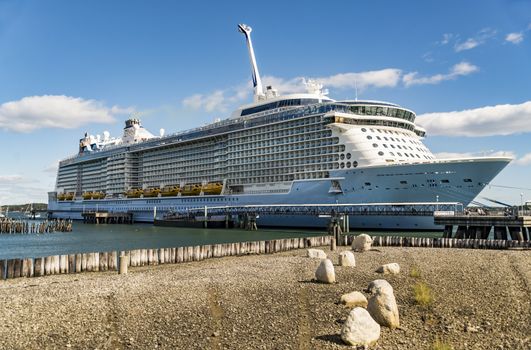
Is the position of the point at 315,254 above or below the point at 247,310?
above

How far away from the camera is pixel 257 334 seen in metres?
11.2

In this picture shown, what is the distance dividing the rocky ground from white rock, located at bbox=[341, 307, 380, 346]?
8.1 inches

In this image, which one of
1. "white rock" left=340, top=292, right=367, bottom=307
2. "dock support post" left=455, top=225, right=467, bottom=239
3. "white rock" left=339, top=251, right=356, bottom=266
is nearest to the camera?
"white rock" left=340, top=292, right=367, bottom=307

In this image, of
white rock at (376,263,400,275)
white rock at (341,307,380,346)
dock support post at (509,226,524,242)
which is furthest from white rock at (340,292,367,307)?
dock support post at (509,226,524,242)

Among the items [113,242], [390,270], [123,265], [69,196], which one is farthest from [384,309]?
[69,196]

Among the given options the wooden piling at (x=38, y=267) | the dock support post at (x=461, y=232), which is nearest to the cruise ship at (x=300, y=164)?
the dock support post at (x=461, y=232)

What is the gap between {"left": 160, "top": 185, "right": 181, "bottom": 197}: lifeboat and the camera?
269 feet

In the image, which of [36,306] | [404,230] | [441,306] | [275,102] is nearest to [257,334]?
[441,306]

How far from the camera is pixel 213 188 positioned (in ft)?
236

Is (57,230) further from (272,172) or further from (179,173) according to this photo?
(272,172)

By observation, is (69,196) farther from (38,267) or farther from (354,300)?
(354,300)

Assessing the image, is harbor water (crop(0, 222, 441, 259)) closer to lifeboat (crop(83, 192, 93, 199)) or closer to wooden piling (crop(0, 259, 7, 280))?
wooden piling (crop(0, 259, 7, 280))

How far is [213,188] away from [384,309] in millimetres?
61553

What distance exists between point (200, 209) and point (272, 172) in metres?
15.9
